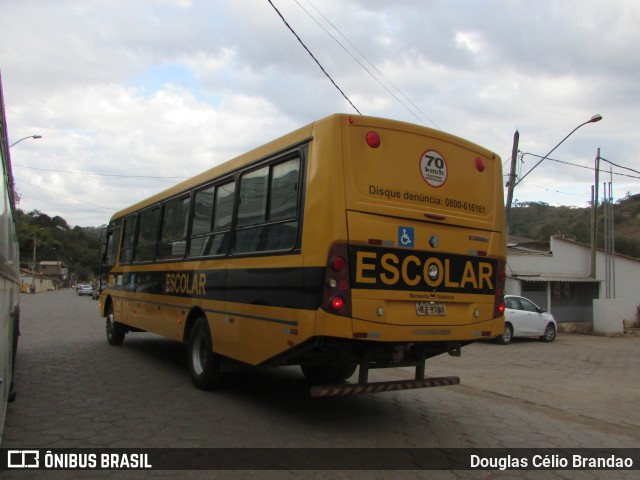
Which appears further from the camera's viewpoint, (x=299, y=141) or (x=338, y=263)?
(x=299, y=141)

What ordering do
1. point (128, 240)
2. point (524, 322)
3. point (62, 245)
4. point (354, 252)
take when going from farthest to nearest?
point (62, 245) < point (524, 322) < point (128, 240) < point (354, 252)

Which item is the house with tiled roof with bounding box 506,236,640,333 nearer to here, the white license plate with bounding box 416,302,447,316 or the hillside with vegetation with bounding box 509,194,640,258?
the white license plate with bounding box 416,302,447,316

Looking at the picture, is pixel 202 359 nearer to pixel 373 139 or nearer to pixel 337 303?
pixel 337 303

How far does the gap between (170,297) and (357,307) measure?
14.7 ft

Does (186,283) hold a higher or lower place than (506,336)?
higher

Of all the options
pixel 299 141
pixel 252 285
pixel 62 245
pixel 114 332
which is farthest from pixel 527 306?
pixel 62 245

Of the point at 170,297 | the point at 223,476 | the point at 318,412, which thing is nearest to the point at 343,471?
the point at 223,476

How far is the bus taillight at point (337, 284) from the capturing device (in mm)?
4902

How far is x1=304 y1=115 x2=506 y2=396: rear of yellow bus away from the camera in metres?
5.05

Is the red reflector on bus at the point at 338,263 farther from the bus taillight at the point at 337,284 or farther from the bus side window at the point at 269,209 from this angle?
the bus side window at the point at 269,209

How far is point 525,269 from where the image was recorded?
25.8m

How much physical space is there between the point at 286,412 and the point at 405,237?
2.56 m

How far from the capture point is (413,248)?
215 inches

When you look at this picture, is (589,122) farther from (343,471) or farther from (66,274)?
(66,274)
